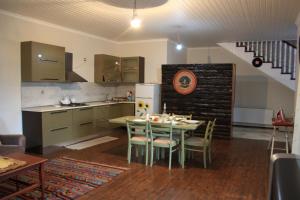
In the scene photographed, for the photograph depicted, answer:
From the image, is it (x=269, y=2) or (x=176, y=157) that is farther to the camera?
(x=176, y=157)

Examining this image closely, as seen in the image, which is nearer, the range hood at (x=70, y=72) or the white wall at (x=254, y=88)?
the range hood at (x=70, y=72)

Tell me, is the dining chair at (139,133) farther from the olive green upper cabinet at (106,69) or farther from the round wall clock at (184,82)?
the olive green upper cabinet at (106,69)

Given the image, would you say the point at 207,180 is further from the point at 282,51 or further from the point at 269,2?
the point at 282,51

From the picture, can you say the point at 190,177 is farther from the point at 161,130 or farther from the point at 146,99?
the point at 146,99

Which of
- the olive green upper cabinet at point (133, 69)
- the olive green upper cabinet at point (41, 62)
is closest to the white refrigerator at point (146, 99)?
the olive green upper cabinet at point (133, 69)

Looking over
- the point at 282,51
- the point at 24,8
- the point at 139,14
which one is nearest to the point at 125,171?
the point at 139,14

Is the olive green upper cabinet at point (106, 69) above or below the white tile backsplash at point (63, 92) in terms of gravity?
above

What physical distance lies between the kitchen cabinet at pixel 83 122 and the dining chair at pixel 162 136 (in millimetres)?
2030

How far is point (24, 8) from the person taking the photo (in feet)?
14.4

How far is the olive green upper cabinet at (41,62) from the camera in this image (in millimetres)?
4844

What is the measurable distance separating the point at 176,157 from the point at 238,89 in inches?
175

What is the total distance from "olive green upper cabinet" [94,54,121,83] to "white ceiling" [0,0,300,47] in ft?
2.17

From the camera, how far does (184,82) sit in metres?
6.72

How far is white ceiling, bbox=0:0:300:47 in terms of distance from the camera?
13.2 ft
